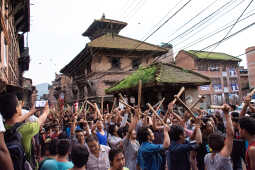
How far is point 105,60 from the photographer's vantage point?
2569cm

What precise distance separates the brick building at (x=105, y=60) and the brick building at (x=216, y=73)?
961cm

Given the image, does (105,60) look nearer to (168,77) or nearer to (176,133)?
(168,77)

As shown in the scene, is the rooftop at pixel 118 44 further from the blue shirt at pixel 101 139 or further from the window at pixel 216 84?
the blue shirt at pixel 101 139

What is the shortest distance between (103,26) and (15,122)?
30.1 m

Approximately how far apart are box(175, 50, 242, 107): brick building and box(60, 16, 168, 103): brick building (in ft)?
31.5

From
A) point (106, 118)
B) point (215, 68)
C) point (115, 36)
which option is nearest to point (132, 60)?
point (115, 36)

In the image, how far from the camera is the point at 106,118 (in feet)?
25.0

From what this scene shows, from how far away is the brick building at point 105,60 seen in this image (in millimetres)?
25016

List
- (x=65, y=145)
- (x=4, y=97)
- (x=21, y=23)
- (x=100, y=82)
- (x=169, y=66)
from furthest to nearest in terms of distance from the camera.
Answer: (x=100, y=82)
(x=21, y=23)
(x=169, y=66)
(x=65, y=145)
(x=4, y=97)

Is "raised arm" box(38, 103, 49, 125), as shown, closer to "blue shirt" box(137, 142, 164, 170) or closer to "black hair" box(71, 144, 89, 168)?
"black hair" box(71, 144, 89, 168)

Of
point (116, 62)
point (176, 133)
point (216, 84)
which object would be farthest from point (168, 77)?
point (216, 84)

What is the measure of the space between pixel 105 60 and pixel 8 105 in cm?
2334

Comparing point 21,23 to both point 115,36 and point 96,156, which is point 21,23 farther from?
point 96,156

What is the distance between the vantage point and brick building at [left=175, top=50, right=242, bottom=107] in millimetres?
35281
